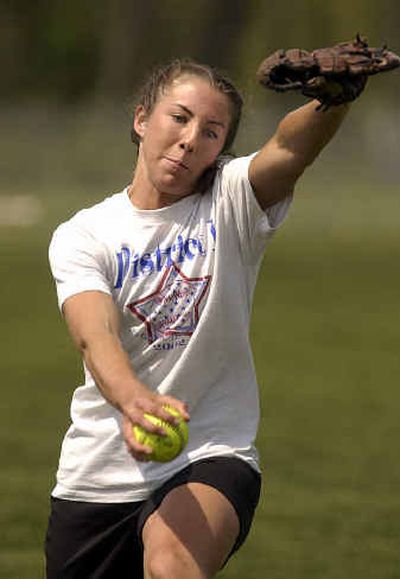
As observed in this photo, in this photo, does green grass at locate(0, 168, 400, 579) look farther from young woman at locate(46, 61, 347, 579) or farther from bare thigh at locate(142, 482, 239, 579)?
bare thigh at locate(142, 482, 239, 579)

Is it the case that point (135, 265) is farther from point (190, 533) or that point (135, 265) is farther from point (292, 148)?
point (190, 533)

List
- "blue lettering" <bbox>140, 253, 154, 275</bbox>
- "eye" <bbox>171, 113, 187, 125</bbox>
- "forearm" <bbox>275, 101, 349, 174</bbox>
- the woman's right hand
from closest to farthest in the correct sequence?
the woman's right hand
"forearm" <bbox>275, 101, 349, 174</bbox>
"blue lettering" <bbox>140, 253, 154, 275</bbox>
"eye" <bbox>171, 113, 187, 125</bbox>

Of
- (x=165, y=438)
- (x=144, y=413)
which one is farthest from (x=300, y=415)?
(x=144, y=413)

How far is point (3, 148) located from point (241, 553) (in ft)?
151

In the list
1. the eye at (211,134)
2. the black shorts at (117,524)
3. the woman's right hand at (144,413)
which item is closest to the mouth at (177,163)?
the eye at (211,134)

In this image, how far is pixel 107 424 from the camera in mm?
6262

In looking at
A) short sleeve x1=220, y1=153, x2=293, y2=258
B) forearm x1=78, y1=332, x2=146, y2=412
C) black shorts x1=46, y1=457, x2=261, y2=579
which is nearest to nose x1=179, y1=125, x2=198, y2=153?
short sleeve x1=220, y1=153, x2=293, y2=258

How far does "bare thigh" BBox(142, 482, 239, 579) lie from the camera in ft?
→ 18.9

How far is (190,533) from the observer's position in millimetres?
5836

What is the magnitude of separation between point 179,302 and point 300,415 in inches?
297

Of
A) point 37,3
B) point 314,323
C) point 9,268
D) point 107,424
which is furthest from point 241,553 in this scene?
point 37,3

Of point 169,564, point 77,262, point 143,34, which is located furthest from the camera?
point 143,34

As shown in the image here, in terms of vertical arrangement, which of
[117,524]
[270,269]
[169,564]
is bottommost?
[270,269]

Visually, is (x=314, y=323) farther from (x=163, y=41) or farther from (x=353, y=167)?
(x=163, y=41)
